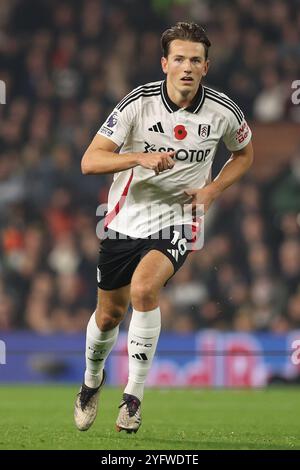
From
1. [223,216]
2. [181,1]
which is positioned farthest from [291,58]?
[223,216]

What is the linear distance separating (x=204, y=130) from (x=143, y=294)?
1110mm

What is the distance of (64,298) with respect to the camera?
1412 centimetres

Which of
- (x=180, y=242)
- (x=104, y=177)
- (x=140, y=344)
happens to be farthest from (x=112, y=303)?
(x=104, y=177)

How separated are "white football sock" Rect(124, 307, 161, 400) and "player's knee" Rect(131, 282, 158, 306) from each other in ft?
0.22

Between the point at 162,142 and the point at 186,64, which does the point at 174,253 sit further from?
the point at 186,64

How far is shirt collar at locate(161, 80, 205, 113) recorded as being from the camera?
7.07 meters

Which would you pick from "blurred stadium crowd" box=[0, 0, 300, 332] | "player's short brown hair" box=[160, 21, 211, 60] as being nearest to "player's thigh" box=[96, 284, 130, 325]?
"player's short brown hair" box=[160, 21, 211, 60]

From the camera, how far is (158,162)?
21.2 ft

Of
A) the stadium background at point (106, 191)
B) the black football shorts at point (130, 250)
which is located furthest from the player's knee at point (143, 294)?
the stadium background at point (106, 191)

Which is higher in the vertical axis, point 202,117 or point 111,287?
point 202,117

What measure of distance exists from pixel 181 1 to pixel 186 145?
8.42m

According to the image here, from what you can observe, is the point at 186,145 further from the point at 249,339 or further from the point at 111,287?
the point at 249,339

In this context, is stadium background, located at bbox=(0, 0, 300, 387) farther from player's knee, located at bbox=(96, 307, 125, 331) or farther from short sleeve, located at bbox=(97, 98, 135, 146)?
short sleeve, located at bbox=(97, 98, 135, 146)

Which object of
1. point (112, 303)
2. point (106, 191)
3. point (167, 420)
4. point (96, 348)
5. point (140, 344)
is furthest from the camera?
point (106, 191)
